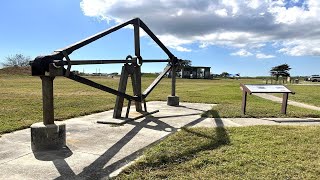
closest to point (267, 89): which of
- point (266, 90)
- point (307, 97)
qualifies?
point (266, 90)

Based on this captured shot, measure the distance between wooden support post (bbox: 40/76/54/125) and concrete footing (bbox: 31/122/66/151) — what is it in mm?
124

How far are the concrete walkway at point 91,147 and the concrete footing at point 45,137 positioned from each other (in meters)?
0.16

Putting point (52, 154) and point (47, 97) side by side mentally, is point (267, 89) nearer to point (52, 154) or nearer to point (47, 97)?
point (47, 97)

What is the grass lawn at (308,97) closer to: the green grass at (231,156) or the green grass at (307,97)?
the green grass at (307,97)

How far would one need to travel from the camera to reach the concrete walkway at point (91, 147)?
13.9ft

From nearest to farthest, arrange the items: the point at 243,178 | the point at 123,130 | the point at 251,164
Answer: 1. the point at 243,178
2. the point at 251,164
3. the point at 123,130

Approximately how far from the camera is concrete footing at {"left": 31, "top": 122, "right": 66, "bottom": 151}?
5.16 meters

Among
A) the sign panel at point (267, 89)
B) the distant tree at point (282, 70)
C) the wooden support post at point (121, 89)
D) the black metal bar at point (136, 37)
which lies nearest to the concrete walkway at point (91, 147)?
the wooden support post at point (121, 89)

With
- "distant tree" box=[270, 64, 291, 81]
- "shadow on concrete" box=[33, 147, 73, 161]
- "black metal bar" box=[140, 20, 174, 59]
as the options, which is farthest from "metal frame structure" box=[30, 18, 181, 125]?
"distant tree" box=[270, 64, 291, 81]

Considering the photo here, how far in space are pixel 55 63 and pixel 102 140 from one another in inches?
65.0

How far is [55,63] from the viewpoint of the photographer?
525 cm

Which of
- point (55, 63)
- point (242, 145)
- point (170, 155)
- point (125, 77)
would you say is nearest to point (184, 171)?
point (170, 155)

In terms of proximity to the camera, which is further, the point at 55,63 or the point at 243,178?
the point at 55,63

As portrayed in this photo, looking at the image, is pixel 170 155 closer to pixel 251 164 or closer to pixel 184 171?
pixel 184 171
